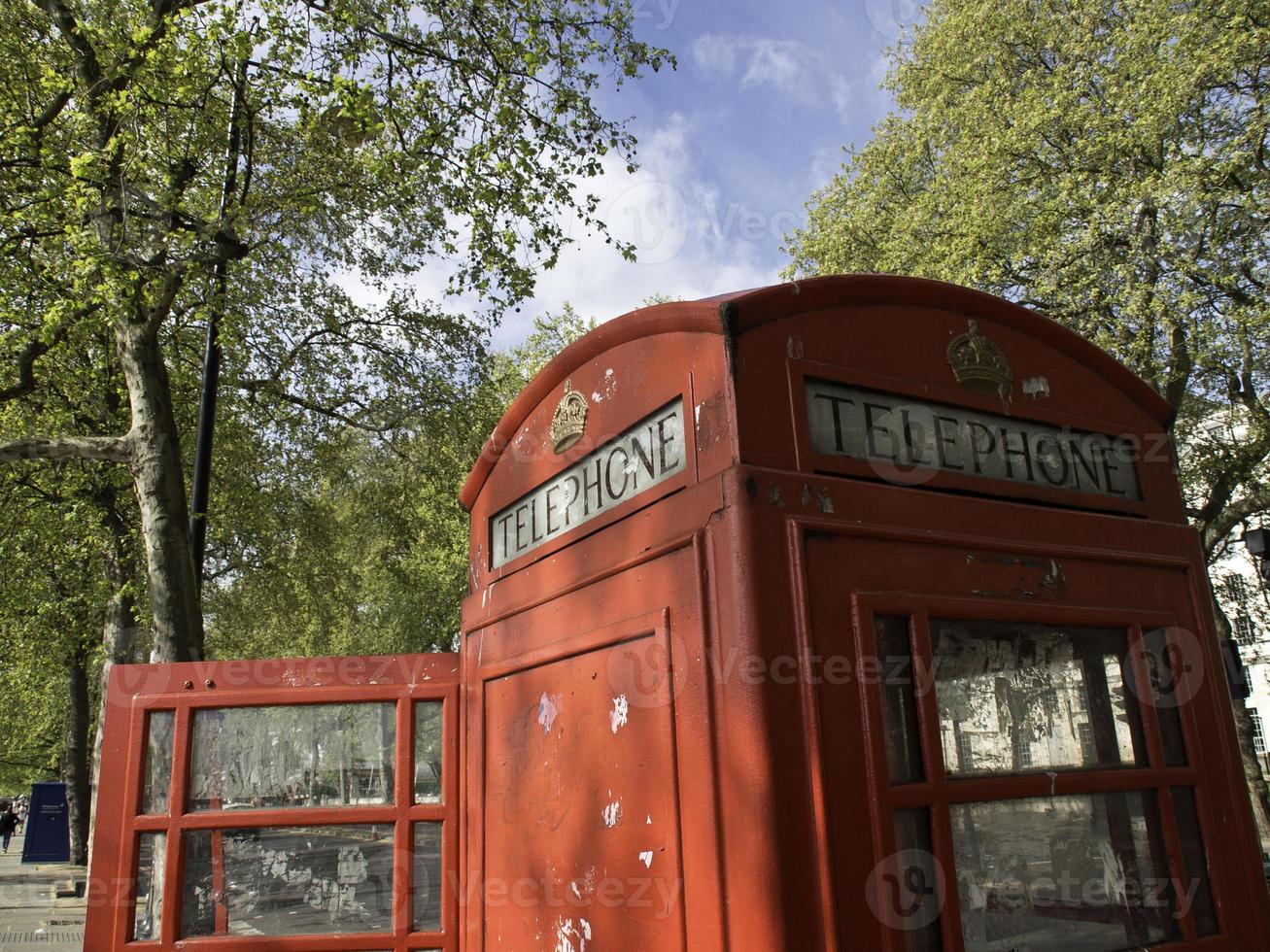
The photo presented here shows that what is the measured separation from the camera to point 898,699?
2049 millimetres

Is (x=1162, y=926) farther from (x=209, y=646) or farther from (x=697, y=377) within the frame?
(x=209, y=646)

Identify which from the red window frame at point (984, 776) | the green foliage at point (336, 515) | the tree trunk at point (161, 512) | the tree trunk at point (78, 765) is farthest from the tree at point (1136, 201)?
the tree trunk at point (78, 765)

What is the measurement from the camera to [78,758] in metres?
19.0

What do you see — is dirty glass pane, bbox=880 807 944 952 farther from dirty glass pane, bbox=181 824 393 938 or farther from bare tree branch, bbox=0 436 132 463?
bare tree branch, bbox=0 436 132 463

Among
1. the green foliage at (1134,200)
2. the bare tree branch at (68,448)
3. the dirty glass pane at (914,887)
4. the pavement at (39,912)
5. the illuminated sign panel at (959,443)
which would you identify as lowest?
the pavement at (39,912)

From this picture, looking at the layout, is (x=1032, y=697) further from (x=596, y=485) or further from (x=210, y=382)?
(x=210, y=382)

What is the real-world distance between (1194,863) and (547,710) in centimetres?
161

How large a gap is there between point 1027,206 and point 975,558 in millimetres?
13205

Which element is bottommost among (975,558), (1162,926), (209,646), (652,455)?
(1162,926)

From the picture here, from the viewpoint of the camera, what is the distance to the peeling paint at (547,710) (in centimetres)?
262

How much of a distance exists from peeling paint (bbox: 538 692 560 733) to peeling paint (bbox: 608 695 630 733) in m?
0.31

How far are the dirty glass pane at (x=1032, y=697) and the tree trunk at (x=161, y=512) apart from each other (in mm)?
6492

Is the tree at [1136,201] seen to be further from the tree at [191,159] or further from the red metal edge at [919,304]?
the red metal edge at [919,304]

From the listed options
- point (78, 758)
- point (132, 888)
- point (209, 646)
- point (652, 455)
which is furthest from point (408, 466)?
point (652, 455)
